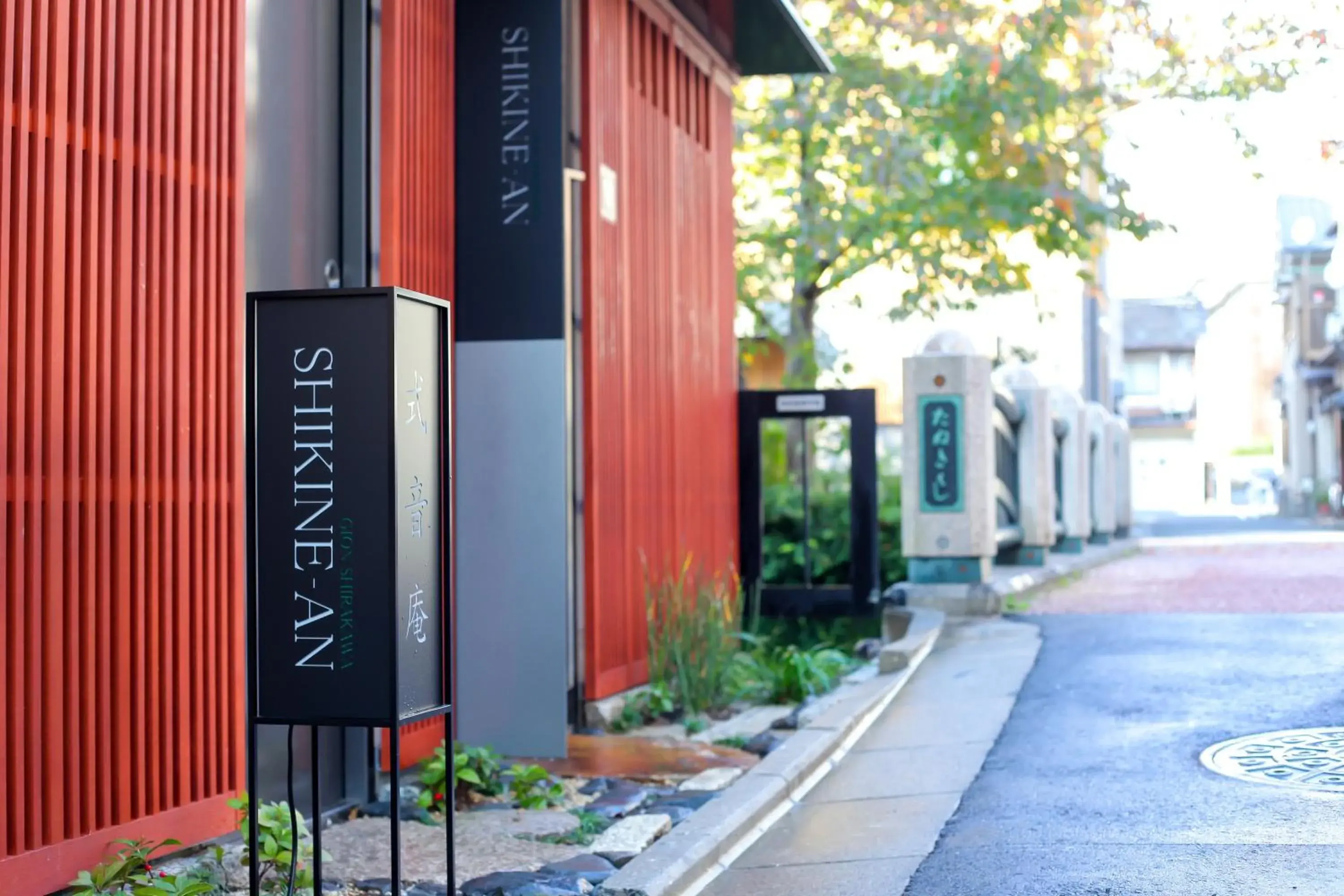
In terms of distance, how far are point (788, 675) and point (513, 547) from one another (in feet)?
7.84

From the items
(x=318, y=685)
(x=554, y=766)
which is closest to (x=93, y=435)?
(x=318, y=685)

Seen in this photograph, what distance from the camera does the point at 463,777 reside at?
5961 millimetres

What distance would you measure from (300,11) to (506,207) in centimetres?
149

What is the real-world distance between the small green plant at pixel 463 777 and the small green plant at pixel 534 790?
89 millimetres

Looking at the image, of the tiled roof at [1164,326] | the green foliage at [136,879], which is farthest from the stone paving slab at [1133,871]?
the tiled roof at [1164,326]

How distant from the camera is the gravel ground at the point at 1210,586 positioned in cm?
1131

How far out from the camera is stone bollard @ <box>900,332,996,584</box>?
11.5 meters

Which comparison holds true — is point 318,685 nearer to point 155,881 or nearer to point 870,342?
point 155,881

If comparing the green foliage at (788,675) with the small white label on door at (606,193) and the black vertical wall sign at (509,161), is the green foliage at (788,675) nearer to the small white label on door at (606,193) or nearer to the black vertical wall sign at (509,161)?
the small white label on door at (606,193)

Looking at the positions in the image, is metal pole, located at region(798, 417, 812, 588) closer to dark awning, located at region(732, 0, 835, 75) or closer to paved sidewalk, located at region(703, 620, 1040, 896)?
dark awning, located at region(732, 0, 835, 75)

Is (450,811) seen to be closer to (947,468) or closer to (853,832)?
(853,832)

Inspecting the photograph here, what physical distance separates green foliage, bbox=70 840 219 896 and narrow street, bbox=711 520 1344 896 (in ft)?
5.11

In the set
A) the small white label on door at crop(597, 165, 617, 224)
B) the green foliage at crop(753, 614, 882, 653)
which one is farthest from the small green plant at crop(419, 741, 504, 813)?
the green foliage at crop(753, 614, 882, 653)

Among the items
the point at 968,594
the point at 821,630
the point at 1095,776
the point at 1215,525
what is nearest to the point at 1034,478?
the point at 821,630
